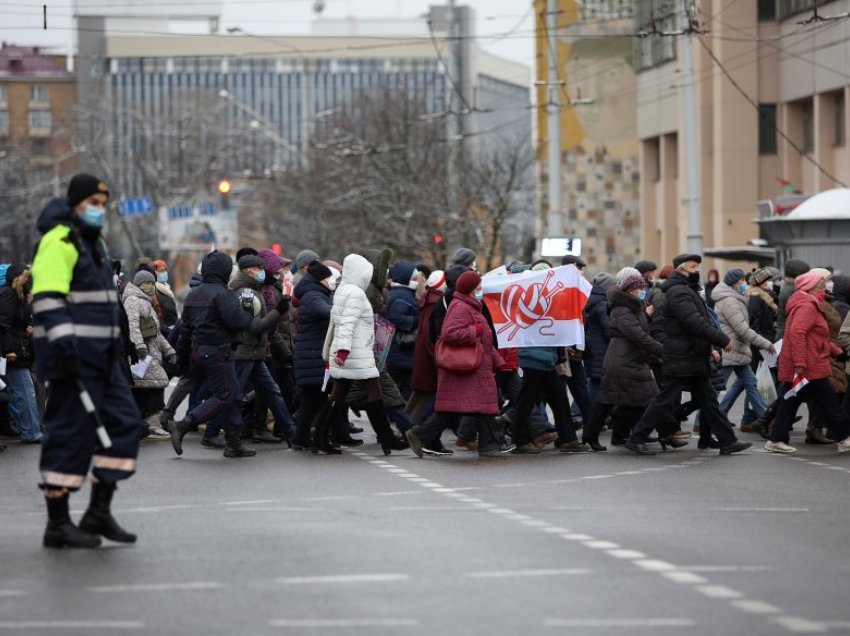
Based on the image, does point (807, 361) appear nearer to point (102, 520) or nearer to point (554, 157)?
point (102, 520)

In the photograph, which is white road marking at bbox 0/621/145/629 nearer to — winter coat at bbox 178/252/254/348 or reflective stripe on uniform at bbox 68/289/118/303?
reflective stripe on uniform at bbox 68/289/118/303

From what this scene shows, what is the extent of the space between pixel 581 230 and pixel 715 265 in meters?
19.7

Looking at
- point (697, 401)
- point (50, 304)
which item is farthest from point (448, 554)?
point (697, 401)

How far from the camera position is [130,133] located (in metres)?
119

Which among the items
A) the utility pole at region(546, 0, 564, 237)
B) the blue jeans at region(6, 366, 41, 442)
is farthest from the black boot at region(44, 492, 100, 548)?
the utility pole at region(546, 0, 564, 237)

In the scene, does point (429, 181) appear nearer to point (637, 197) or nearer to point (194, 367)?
point (637, 197)

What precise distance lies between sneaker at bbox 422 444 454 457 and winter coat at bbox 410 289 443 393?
0.98 metres

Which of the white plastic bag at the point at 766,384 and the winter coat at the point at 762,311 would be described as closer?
the white plastic bag at the point at 766,384

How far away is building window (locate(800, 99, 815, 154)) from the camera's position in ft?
188

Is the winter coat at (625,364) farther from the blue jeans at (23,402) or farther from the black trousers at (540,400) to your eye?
the blue jeans at (23,402)

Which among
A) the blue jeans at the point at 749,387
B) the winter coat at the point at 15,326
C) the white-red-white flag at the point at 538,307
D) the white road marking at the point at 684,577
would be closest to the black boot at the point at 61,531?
the white road marking at the point at 684,577

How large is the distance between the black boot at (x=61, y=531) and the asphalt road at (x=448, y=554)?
11cm

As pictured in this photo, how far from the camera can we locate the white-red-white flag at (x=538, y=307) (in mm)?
18547

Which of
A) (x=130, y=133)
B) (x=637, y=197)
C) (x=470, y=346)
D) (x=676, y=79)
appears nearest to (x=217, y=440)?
(x=470, y=346)
